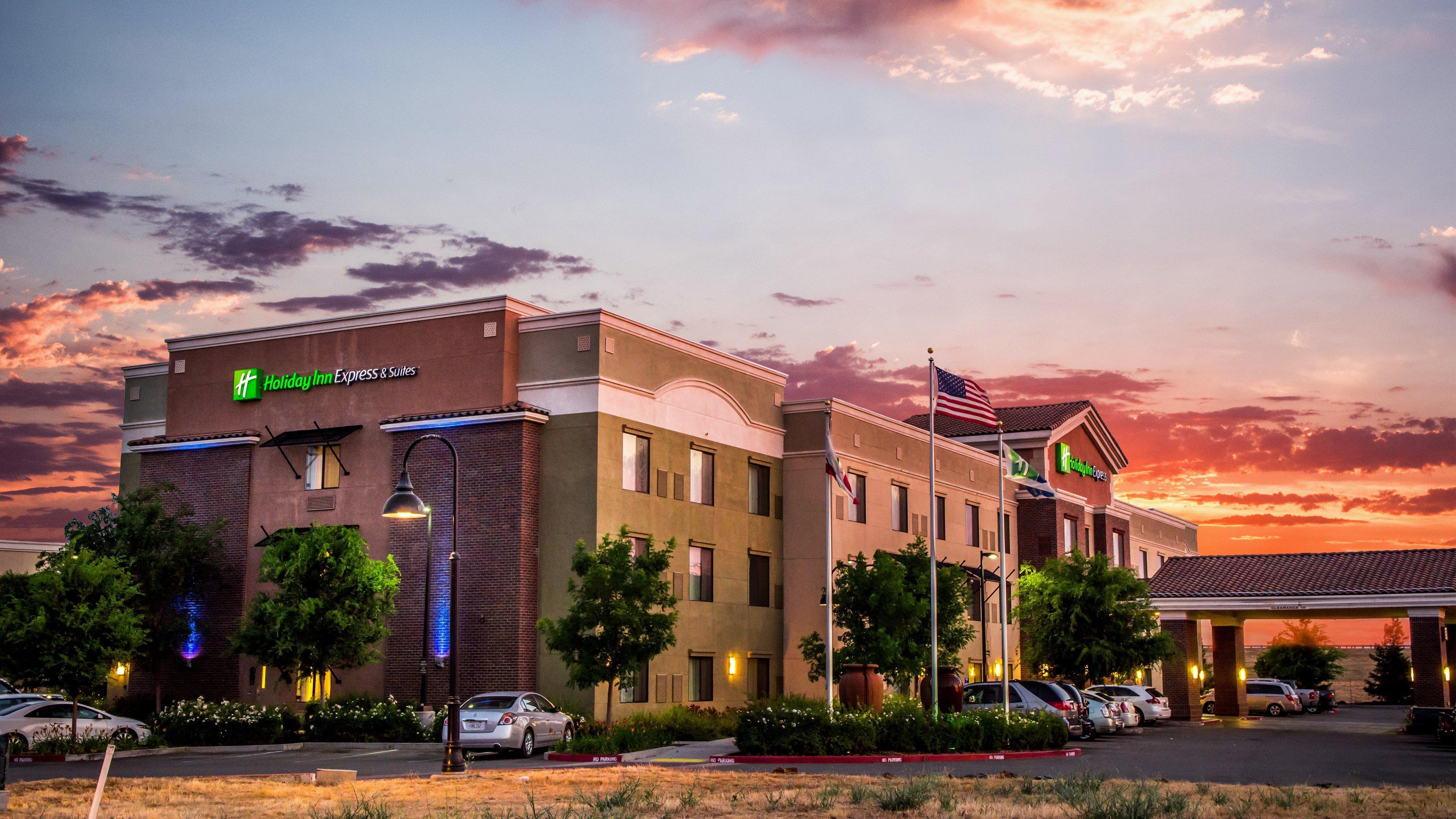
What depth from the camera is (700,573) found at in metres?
45.1

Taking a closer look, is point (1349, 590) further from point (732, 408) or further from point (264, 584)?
point (264, 584)

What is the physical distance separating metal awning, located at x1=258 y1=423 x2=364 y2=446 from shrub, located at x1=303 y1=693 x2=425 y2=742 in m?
8.91

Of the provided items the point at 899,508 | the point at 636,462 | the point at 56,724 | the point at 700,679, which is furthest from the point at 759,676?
the point at 56,724

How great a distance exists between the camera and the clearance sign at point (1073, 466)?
68312mm

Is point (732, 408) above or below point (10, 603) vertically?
above

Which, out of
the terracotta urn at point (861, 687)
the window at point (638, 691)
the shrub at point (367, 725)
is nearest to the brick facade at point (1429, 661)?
the terracotta urn at point (861, 687)

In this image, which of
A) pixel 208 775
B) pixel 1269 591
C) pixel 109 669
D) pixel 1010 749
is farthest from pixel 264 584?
pixel 1269 591

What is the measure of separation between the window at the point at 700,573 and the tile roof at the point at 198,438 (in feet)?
47.8

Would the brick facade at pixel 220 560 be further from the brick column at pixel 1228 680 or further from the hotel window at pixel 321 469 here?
the brick column at pixel 1228 680

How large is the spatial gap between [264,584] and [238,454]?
4.49 meters

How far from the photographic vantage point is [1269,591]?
182 ft

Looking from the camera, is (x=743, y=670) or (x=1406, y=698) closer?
(x=743, y=670)

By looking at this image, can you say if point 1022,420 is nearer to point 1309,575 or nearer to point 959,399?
point 1309,575

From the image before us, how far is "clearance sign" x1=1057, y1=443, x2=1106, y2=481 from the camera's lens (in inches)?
2689
